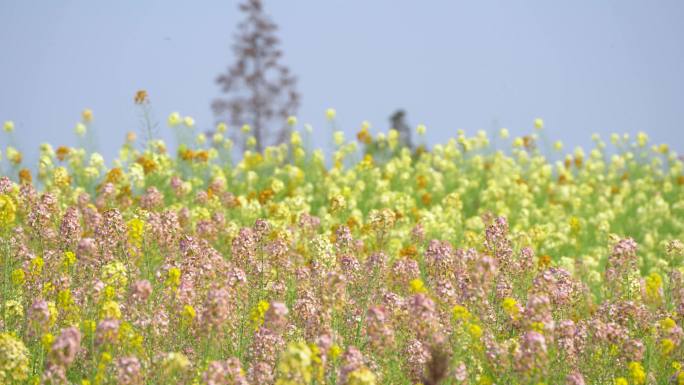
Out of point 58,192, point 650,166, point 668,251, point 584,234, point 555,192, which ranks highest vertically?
point 650,166

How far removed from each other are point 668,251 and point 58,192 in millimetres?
7229

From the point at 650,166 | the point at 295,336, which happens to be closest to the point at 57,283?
the point at 295,336

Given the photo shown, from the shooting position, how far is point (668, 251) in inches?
313

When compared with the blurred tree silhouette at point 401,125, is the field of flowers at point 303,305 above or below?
below

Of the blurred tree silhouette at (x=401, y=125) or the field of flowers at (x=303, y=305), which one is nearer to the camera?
the field of flowers at (x=303, y=305)

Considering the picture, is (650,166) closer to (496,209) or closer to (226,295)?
(496,209)

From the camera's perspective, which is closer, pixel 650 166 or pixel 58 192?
pixel 58 192

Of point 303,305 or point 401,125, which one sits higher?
point 401,125

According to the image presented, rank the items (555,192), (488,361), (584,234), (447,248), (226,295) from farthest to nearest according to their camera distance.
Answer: (555,192)
(584,234)
(447,248)
(488,361)
(226,295)

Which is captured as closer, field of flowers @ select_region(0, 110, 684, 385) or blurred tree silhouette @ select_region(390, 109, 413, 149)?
field of flowers @ select_region(0, 110, 684, 385)

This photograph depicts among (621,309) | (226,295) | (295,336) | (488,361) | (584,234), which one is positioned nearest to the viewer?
(226,295)

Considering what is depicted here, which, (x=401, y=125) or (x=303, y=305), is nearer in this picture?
(x=303, y=305)

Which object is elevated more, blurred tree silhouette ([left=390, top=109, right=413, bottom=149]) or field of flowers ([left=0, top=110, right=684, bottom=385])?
blurred tree silhouette ([left=390, top=109, right=413, bottom=149])

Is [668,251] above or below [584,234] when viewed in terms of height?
below
